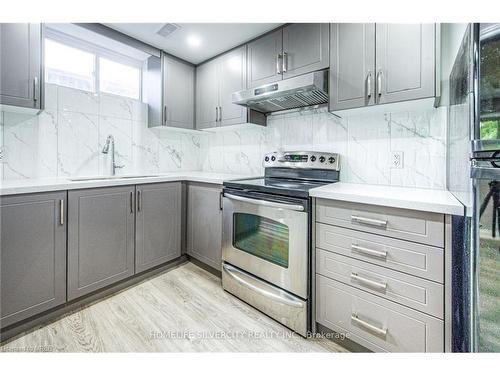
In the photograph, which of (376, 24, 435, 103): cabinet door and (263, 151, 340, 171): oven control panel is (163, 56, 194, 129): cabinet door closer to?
(263, 151, 340, 171): oven control panel

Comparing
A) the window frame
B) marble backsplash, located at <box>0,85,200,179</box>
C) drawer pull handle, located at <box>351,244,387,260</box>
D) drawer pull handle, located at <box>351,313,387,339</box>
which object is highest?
the window frame

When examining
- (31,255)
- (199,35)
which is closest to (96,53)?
(199,35)

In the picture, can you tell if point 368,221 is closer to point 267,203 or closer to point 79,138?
point 267,203

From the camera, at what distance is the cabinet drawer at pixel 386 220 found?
110cm

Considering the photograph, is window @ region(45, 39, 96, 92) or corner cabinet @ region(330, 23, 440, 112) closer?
corner cabinet @ region(330, 23, 440, 112)

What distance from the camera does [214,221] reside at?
224 centimetres

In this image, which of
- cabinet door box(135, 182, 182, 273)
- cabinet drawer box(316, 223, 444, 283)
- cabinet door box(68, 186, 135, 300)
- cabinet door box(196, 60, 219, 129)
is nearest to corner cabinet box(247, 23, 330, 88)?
cabinet door box(196, 60, 219, 129)

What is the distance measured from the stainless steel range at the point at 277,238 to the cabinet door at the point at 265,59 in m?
0.69

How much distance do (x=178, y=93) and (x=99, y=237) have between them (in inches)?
66.7

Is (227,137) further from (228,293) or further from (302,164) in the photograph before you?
(228,293)

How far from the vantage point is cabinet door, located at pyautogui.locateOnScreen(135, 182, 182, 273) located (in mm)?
2121

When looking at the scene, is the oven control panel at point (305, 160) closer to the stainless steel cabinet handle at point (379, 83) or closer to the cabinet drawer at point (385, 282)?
the stainless steel cabinet handle at point (379, 83)

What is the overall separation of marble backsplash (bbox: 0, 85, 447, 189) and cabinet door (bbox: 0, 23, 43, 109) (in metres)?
0.35
